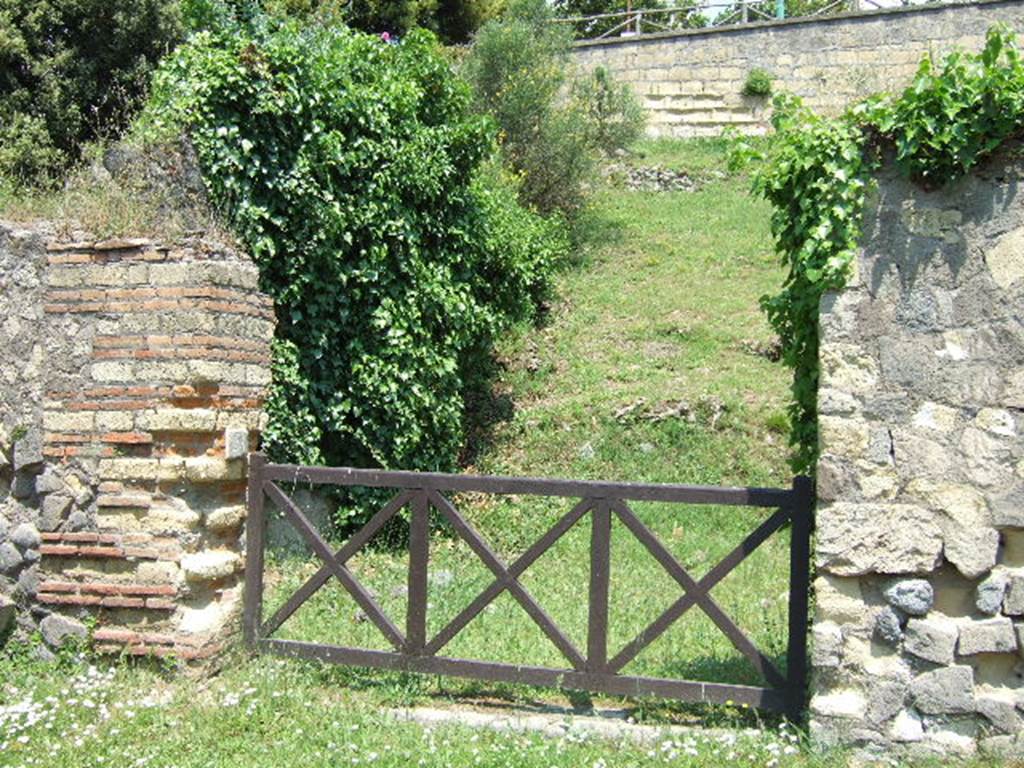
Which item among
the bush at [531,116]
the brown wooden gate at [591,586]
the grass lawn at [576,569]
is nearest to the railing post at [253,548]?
the brown wooden gate at [591,586]

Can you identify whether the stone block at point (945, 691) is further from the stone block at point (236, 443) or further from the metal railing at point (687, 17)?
the metal railing at point (687, 17)

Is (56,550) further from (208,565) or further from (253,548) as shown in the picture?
(253,548)

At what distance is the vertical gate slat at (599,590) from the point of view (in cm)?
477

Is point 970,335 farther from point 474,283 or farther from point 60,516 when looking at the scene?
point 474,283

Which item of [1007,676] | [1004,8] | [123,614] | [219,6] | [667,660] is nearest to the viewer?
[1007,676]

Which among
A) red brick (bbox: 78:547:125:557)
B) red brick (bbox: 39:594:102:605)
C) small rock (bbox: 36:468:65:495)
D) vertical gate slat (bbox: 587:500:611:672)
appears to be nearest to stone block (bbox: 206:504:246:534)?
red brick (bbox: 78:547:125:557)

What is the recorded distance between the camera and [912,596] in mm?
4234

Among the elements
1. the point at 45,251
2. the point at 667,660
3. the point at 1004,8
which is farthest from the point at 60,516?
the point at 1004,8

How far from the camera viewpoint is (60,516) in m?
5.35

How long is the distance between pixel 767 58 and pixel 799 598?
16458 mm

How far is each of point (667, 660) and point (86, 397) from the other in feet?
11.3

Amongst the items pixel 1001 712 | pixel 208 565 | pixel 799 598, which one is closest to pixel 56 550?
pixel 208 565

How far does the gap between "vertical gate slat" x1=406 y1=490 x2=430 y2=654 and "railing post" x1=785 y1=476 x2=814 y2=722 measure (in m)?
1.78

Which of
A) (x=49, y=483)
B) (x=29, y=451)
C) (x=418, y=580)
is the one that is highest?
(x=29, y=451)
